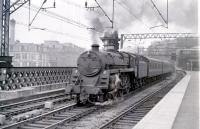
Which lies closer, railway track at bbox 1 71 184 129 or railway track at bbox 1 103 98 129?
railway track at bbox 1 103 98 129

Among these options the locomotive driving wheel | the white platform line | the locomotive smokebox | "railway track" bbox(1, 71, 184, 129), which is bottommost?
"railway track" bbox(1, 71, 184, 129)

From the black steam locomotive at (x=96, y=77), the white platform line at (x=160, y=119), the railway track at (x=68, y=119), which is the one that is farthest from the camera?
the black steam locomotive at (x=96, y=77)

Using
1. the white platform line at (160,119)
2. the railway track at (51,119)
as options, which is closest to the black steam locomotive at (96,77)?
the railway track at (51,119)

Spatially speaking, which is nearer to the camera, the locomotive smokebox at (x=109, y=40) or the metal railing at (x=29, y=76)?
the metal railing at (x=29, y=76)

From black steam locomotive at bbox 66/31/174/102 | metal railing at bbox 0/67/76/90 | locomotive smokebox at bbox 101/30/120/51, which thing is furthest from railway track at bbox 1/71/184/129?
locomotive smokebox at bbox 101/30/120/51

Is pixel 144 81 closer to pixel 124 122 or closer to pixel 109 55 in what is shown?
pixel 109 55

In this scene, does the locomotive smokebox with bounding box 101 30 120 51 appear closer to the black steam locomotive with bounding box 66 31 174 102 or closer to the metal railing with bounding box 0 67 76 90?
the black steam locomotive with bounding box 66 31 174 102

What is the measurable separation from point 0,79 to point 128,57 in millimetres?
7509

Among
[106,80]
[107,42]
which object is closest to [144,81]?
[107,42]

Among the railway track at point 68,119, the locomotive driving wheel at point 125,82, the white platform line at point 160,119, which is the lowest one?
the railway track at point 68,119

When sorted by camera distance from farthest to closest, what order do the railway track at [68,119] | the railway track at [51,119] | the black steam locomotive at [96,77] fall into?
the black steam locomotive at [96,77]
the railway track at [68,119]
the railway track at [51,119]

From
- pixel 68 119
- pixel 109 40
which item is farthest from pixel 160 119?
pixel 109 40

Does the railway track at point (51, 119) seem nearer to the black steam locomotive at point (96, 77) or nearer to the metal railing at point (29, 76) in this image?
the black steam locomotive at point (96, 77)

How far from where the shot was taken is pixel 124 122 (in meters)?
9.84
